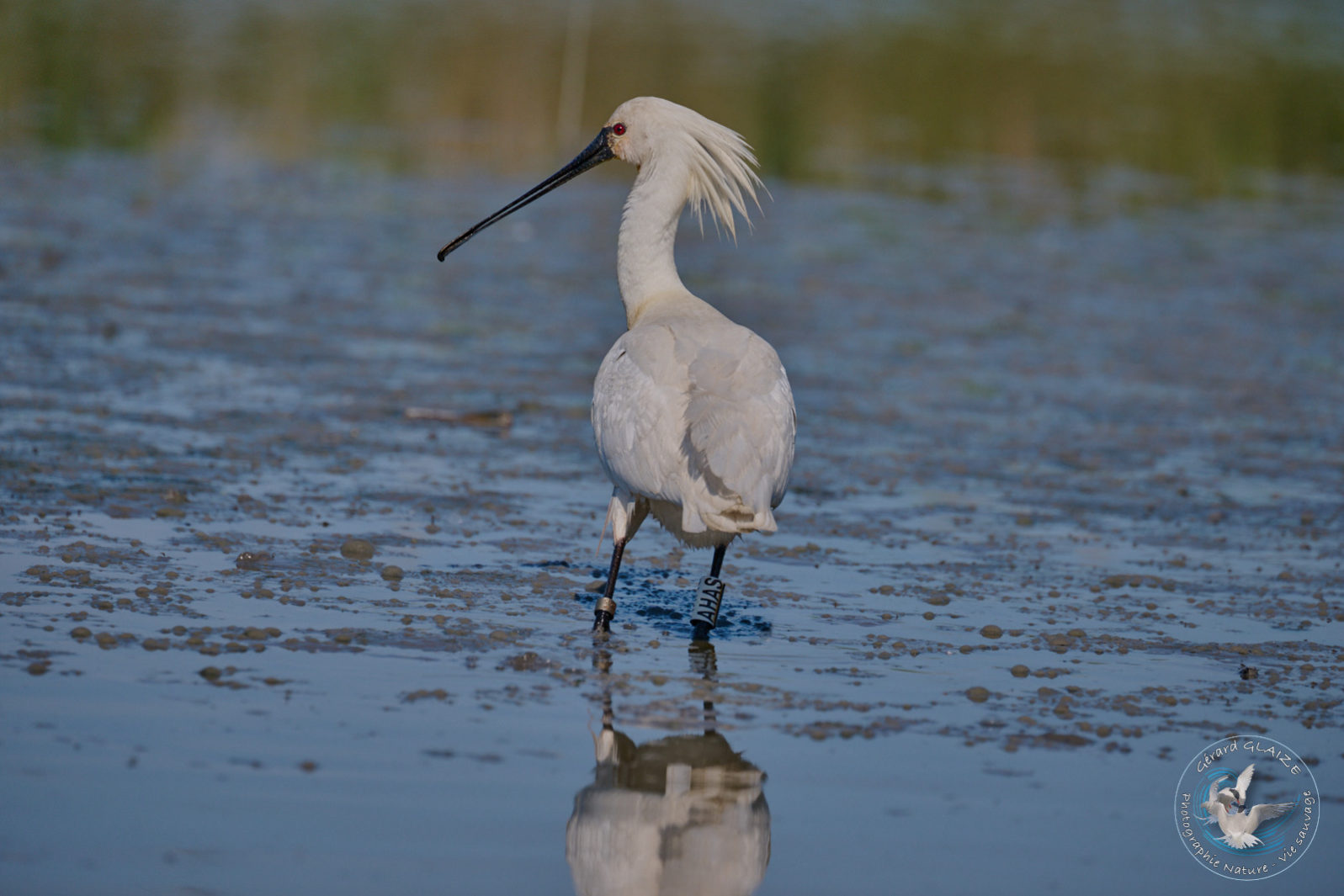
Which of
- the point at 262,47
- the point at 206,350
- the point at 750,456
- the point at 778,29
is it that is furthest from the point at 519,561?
the point at 778,29

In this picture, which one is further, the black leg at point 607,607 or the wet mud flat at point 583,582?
the black leg at point 607,607

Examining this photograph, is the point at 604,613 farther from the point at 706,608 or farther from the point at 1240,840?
the point at 1240,840

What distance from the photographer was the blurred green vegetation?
25.0 meters

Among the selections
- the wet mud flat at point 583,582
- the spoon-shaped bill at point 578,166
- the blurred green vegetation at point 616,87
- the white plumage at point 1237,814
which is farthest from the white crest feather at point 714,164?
the blurred green vegetation at point 616,87

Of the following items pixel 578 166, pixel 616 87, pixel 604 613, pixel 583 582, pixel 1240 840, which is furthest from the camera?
pixel 616 87

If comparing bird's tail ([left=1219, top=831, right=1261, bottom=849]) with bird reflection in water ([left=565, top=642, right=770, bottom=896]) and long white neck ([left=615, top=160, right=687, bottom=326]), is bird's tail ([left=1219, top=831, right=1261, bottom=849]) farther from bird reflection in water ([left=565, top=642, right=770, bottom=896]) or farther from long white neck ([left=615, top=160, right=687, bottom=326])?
long white neck ([left=615, top=160, right=687, bottom=326])

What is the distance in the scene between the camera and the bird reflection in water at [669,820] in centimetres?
509

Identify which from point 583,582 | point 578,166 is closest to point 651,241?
point 578,166

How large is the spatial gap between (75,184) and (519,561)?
1297cm

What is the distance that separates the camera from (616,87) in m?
31.3

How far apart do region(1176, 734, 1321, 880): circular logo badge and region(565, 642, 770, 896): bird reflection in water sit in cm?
142

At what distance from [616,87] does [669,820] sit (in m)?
26.9

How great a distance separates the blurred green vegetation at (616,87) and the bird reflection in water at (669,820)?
17.3m

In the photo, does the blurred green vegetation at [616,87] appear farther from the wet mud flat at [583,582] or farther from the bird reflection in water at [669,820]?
the bird reflection in water at [669,820]
